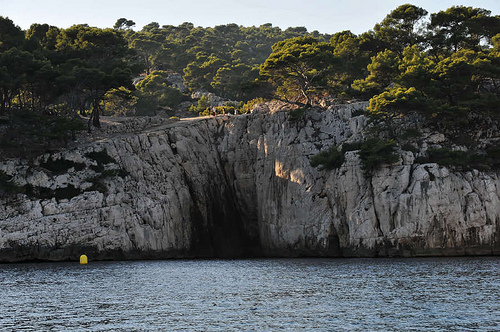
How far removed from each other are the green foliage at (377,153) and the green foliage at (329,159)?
8.94 feet

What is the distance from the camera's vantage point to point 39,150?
219 feet

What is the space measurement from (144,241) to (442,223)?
31471mm

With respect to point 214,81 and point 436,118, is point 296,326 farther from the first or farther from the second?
point 214,81

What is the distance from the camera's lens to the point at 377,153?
6253 cm

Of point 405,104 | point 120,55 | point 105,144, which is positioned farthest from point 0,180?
point 405,104

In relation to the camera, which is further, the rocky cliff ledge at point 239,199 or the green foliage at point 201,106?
the green foliage at point 201,106

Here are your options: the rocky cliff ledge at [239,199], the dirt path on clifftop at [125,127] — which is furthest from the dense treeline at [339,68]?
the rocky cliff ledge at [239,199]

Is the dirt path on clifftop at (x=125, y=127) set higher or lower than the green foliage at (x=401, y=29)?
lower

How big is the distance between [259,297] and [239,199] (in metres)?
39.1

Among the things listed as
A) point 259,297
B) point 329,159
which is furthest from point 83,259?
point 259,297

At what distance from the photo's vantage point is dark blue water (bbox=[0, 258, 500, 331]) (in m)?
29.2

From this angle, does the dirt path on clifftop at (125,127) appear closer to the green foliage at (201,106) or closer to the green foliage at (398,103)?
the green foliage at (398,103)

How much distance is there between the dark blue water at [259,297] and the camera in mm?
29203

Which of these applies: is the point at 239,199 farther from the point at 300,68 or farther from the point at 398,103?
the point at 398,103
